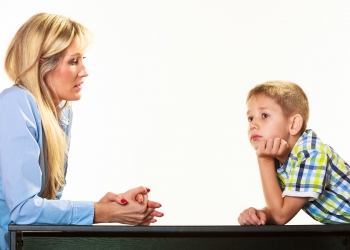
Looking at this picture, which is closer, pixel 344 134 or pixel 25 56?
pixel 25 56

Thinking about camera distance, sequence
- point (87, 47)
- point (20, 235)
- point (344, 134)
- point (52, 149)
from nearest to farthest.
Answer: point (20, 235)
point (52, 149)
point (87, 47)
point (344, 134)

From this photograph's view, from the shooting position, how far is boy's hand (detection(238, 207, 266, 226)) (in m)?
2.13

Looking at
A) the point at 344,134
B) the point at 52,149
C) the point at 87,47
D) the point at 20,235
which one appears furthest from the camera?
the point at 344,134

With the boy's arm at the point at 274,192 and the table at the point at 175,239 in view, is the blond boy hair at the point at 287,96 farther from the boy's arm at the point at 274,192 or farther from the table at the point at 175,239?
the table at the point at 175,239

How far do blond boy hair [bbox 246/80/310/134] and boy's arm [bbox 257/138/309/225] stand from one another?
0.57ft

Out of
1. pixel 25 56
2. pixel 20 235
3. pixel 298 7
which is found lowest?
pixel 20 235

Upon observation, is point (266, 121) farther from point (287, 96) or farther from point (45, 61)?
point (45, 61)

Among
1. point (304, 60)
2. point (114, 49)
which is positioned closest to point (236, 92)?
point (304, 60)

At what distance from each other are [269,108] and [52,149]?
0.72 m

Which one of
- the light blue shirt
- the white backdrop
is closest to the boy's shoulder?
the light blue shirt

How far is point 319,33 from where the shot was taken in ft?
14.2

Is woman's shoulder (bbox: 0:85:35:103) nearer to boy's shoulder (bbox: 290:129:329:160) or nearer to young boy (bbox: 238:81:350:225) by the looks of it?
young boy (bbox: 238:81:350:225)

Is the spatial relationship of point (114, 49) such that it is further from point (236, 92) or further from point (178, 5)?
point (236, 92)

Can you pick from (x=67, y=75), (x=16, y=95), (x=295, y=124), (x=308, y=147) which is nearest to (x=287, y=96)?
(x=295, y=124)
